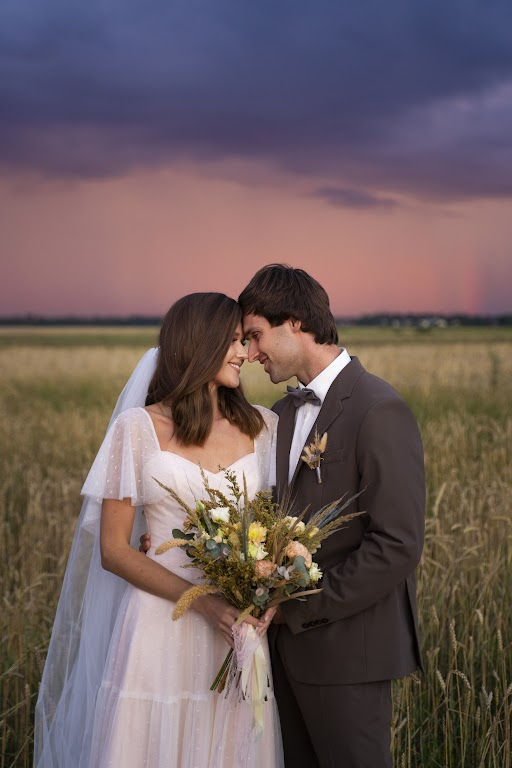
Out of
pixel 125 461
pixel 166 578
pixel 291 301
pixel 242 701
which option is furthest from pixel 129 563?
pixel 291 301

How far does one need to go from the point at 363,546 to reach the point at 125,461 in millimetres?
996

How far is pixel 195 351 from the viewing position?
11.4 feet

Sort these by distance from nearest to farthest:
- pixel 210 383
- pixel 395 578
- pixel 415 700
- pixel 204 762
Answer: pixel 395 578 < pixel 204 762 < pixel 210 383 < pixel 415 700

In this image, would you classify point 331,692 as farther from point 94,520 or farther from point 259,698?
point 94,520

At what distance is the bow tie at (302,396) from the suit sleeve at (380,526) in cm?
35

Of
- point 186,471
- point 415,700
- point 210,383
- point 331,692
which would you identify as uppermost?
point 210,383

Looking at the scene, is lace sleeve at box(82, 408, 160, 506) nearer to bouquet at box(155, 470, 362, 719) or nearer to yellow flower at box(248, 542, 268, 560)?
bouquet at box(155, 470, 362, 719)

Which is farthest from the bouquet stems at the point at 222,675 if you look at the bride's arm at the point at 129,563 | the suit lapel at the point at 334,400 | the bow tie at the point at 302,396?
the bow tie at the point at 302,396

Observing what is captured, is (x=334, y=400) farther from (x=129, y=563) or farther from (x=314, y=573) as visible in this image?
(x=129, y=563)

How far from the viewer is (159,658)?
334 centimetres

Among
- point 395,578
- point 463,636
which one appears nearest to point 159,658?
point 395,578

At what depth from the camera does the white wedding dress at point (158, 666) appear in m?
3.29

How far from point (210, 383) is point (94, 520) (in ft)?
2.54

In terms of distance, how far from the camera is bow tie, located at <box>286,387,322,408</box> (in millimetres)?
3354
